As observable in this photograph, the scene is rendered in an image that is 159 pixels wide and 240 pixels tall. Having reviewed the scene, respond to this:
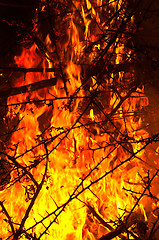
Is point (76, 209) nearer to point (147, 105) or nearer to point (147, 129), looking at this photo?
point (147, 129)

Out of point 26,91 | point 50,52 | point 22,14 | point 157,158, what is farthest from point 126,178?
point 22,14

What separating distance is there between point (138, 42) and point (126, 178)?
1.87 meters

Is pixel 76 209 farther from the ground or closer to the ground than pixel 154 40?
closer to the ground

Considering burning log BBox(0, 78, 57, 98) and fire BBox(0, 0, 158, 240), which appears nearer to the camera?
burning log BBox(0, 78, 57, 98)

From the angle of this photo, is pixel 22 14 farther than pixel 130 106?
No

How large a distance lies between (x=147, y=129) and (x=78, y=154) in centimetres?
103

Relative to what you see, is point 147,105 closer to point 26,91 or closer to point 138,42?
point 138,42

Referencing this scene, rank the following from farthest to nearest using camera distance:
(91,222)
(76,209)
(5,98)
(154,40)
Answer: (91,222) → (76,209) → (5,98) → (154,40)

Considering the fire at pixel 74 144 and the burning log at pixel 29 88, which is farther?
the fire at pixel 74 144

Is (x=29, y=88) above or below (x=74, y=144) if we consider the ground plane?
above

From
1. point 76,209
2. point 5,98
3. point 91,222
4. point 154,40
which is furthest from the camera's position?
point 91,222

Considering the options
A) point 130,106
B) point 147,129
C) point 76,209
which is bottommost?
point 76,209

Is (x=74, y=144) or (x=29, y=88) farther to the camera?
(x=74, y=144)

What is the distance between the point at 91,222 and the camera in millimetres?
3562
